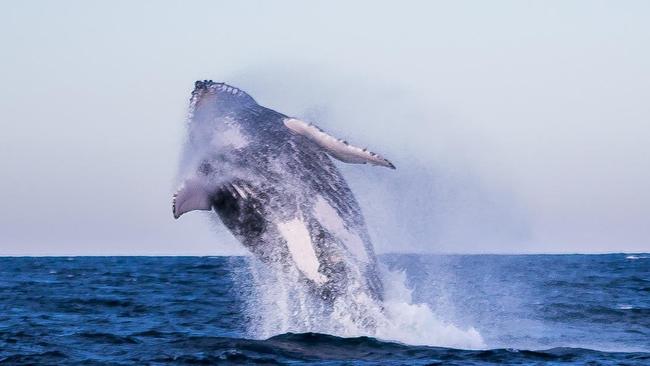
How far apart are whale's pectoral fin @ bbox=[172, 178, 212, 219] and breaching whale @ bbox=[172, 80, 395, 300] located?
0.04ft

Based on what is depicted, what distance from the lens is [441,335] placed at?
1470cm

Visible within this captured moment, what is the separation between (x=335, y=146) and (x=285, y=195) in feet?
3.03

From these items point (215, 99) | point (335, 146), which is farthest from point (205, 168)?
point (335, 146)

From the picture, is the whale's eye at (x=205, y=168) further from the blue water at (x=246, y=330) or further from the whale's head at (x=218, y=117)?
the blue water at (x=246, y=330)

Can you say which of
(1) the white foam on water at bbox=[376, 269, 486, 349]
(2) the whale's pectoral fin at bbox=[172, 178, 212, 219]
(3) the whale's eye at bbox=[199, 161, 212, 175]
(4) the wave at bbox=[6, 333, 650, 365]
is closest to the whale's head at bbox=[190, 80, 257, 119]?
(3) the whale's eye at bbox=[199, 161, 212, 175]

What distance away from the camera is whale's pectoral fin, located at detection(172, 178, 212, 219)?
13.2 m

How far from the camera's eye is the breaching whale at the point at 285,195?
43.7ft

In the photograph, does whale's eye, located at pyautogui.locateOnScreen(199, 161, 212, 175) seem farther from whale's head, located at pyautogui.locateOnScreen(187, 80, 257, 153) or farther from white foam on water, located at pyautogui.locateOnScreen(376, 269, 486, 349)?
white foam on water, located at pyautogui.locateOnScreen(376, 269, 486, 349)

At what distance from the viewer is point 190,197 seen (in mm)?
13281

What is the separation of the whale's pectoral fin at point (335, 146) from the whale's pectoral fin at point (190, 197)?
143 cm

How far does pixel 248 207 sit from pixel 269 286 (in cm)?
134

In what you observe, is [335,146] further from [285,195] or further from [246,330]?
[246,330]

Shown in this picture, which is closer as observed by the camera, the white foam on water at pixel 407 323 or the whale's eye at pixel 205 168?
the whale's eye at pixel 205 168

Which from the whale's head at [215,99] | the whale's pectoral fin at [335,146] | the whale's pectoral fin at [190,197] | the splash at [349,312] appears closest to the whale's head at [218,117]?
the whale's head at [215,99]
